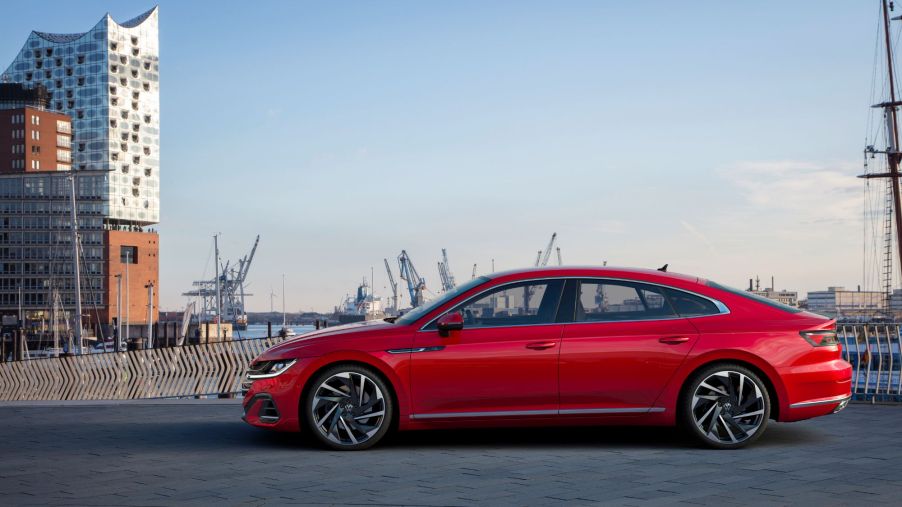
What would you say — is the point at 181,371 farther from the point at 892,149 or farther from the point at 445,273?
the point at 445,273

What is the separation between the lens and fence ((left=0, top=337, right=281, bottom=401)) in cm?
1764

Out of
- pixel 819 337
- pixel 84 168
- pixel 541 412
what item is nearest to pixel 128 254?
pixel 84 168

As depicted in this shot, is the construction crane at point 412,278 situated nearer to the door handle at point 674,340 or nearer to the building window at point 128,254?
the building window at point 128,254

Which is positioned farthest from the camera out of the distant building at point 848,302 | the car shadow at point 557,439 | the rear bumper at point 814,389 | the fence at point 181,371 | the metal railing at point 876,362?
the distant building at point 848,302

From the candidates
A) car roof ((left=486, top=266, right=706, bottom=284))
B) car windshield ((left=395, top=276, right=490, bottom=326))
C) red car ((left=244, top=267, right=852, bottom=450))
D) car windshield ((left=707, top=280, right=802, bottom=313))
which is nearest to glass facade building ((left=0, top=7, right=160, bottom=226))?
car windshield ((left=395, top=276, right=490, bottom=326))

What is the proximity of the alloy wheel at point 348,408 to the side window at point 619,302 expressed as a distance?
69.7 inches

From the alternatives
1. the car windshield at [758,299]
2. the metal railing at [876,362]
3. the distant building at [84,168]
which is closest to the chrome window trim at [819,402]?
the car windshield at [758,299]

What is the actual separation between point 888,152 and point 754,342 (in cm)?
7351

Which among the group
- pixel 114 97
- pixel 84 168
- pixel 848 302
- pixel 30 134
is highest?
pixel 114 97

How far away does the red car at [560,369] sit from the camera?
7707 mm

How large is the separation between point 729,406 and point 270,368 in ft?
12.2

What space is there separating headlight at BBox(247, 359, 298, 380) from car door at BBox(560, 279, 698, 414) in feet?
7.29

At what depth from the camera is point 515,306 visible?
791 cm

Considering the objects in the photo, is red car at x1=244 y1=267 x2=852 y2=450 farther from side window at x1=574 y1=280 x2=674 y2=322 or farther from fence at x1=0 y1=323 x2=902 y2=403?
fence at x1=0 y1=323 x2=902 y2=403
